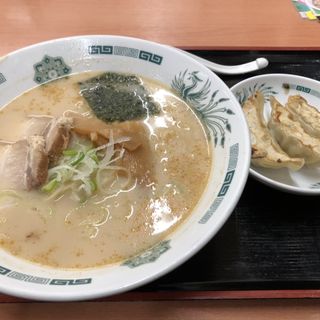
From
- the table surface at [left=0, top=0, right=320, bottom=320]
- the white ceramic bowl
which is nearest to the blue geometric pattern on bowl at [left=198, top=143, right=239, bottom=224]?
the white ceramic bowl

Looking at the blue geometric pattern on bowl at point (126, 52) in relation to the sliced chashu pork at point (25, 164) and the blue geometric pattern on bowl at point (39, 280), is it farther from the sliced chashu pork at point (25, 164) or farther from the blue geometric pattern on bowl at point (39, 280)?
the blue geometric pattern on bowl at point (39, 280)

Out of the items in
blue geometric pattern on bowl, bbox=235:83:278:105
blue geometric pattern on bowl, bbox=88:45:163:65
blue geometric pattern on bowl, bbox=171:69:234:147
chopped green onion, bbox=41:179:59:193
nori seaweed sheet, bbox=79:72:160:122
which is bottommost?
chopped green onion, bbox=41:179:59:193

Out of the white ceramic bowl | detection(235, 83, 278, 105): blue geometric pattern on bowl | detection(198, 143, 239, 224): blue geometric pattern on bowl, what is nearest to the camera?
the white ceramic bowl

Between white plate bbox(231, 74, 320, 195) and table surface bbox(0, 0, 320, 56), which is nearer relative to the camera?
white plate bbox(231, 74, 320, 195)

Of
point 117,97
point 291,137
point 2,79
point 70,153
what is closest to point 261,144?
point 291,137

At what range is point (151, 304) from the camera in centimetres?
101

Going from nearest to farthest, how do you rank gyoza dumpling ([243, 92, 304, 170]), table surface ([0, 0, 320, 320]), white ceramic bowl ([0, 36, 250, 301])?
white ceramic bowl ([0, 36, 250, 301])
gyoza dumpling ([243, 92, 304, 170])
table surface ([0, 0, 320, 320])

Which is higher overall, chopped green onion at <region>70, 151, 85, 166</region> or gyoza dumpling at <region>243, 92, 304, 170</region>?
chopped green onion at <region>70, 151, 85, 166</region>

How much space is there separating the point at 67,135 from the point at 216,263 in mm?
559

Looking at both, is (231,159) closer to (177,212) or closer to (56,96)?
(177,212)

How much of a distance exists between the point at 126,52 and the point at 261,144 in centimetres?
54

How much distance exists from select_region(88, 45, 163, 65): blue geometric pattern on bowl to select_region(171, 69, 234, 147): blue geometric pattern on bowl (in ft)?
0.33

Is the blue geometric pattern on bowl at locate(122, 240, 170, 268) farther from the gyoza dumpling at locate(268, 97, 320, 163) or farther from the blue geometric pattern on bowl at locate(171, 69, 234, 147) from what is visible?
the gyoza dumpling at locate(268, 97, 320, 163)

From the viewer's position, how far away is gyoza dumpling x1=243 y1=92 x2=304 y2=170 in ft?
4.11
